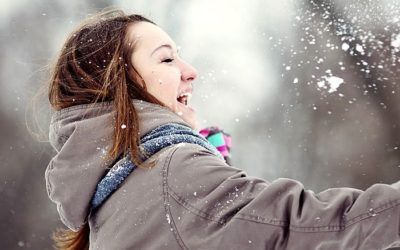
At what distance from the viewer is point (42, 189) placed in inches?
222

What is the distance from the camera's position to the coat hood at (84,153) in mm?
989

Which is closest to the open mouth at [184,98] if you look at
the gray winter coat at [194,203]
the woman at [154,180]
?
the woman at [154,180]

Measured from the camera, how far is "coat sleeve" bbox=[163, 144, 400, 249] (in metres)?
0.73

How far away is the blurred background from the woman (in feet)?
11.6

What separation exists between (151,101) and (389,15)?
14.5 feet

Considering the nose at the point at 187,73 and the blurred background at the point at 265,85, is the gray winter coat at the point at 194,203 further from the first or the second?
the blurred background at the point at 265,85

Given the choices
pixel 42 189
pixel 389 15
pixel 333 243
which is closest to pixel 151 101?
pixel 333 243

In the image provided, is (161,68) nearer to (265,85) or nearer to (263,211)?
(263,211)

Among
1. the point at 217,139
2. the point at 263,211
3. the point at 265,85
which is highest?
the point at 263,211

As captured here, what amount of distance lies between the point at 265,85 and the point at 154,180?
16.3 ft

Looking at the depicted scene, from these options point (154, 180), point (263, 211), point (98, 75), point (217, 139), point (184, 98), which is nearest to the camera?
point (263, 211)

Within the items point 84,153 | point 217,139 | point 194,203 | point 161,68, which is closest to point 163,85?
point 161,68

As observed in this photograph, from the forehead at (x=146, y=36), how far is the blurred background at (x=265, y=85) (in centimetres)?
346

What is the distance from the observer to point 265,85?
5.81 metres
